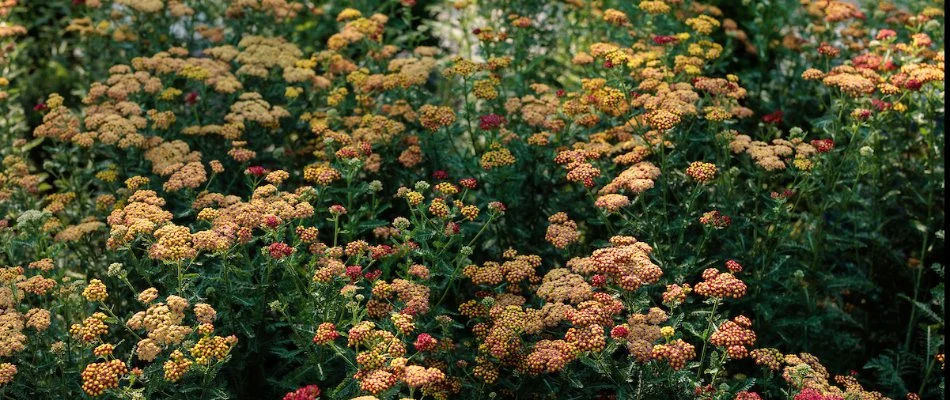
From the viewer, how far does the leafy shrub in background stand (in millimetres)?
3479

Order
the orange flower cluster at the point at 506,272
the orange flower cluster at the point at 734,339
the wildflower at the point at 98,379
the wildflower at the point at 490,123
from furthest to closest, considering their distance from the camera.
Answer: the wildflower at the point at 490,123, the orange flower cluster at the point at 506,272, the orange flower cluster at the point at 734,339, the wildflower at the point at 98,379

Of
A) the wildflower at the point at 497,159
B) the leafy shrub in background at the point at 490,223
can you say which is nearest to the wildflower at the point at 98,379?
the leafy shrub in background at the point at 490,223

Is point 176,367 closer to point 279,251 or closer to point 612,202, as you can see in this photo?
point 279,251

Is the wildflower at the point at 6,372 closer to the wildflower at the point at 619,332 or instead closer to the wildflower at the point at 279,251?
the wildflower at the point at 279,251

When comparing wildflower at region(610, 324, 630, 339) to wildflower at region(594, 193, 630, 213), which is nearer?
wildflower at region(610, 324, 630, 339)

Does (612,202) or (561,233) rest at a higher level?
(612,202)

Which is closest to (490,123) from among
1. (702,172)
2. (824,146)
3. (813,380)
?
(702,172)

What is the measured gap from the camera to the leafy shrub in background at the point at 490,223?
3.48m

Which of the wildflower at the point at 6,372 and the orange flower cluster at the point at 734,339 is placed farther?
the wildflower at the point at 6,372

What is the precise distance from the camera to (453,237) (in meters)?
3.95

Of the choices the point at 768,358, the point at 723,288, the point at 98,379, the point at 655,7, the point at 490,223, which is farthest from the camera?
the point at 655,7

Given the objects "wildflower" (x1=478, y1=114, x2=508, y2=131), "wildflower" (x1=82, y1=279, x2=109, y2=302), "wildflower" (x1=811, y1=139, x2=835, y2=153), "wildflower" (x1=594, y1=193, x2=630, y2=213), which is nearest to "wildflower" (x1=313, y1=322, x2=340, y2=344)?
"wildflower" (x1=82, y1=279, x2=109, y2=302)

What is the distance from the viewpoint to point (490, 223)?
4.59 metres

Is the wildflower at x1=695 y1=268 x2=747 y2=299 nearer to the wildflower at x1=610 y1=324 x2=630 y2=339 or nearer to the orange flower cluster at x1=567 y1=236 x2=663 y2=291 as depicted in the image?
the orange flower cluster at x1=567 y1=236 x2=663 y2=291
